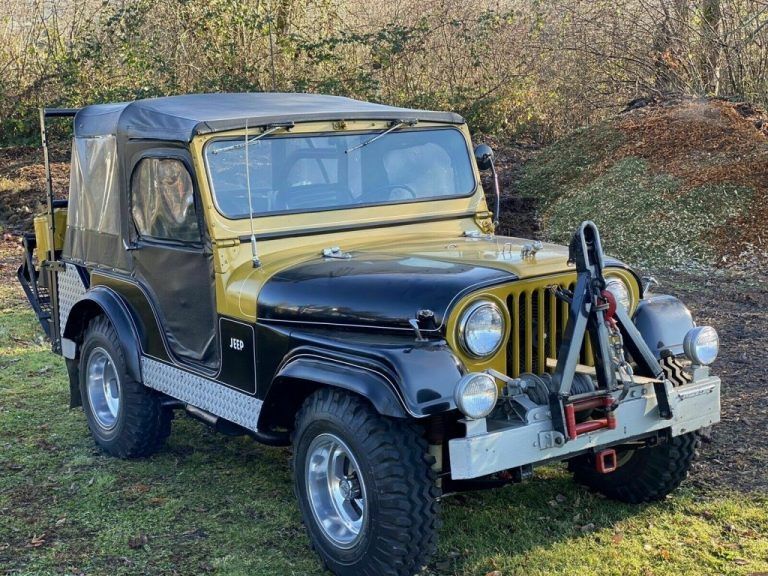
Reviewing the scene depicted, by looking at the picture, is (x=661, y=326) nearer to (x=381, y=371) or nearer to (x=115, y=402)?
(x=381, y=371)

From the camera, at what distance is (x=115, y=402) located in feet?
18.4

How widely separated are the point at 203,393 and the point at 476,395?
1.77 metres

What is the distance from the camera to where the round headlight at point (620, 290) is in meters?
4.27

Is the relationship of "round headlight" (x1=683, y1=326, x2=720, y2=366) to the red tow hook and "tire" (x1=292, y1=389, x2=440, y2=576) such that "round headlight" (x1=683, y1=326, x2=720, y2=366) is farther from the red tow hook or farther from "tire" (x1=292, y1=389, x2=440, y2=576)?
"tire" (x1=292, y1=389, x2=440, y2=576)

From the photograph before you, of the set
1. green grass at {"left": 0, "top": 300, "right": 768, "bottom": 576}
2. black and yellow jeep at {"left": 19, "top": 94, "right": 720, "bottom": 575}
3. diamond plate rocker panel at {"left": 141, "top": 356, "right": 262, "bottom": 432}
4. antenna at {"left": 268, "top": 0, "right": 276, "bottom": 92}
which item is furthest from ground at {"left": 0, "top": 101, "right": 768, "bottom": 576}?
antenna at {"left": 268, "top": 0, "right": 276, "bottom": 92}

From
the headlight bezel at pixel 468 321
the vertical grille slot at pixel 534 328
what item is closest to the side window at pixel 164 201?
the headlight bezel at pixel 468 321

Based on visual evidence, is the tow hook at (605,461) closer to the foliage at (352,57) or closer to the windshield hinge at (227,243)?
the windshield hinge at (227,243)

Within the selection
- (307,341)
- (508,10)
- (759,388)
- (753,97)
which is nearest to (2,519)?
(307,341)

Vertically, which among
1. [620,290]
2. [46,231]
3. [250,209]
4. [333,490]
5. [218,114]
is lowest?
[333,490]

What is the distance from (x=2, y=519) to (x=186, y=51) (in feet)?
40.6

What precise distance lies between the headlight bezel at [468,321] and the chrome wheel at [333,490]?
67 centimetres

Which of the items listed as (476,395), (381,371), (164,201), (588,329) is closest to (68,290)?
(164,201)

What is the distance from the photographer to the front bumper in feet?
11.4

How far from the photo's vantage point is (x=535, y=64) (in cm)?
1555
